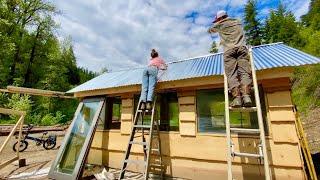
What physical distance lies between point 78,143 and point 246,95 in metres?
5.43

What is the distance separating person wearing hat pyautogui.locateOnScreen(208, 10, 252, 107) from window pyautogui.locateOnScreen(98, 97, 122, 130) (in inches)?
181

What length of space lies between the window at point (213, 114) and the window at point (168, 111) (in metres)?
0.77

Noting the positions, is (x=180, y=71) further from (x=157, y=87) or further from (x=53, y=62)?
(x=53, y=62)

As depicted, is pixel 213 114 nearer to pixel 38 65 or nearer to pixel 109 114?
pixel 109 114

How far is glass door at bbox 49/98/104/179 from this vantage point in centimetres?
659

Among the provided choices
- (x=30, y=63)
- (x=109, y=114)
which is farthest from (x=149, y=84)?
(x=30, y=63)

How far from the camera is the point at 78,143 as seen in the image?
7.22m

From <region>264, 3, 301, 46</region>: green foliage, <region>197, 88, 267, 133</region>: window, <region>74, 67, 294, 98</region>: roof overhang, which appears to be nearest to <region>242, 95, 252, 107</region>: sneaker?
<region>74, 67, 294, 98</region>: roof overhang

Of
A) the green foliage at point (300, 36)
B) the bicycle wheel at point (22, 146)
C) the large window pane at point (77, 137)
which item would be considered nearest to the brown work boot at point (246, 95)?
the large window pane at point (77, 137)

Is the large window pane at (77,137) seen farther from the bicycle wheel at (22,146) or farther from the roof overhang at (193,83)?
the bicycle wheel at (22,146)

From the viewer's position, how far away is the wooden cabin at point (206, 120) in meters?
4.88

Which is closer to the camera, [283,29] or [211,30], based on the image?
[211,30]

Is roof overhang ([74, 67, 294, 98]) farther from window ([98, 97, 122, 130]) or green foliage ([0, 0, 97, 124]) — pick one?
green foliage ([0, 0, 97, 124])

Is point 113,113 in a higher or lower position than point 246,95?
higher
